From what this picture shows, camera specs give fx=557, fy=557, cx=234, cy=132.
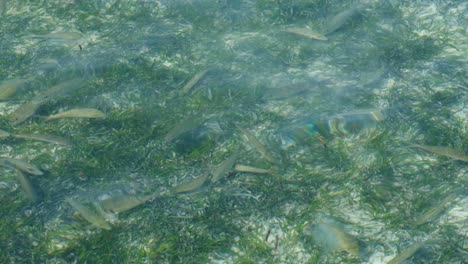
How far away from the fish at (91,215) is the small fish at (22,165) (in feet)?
1.43

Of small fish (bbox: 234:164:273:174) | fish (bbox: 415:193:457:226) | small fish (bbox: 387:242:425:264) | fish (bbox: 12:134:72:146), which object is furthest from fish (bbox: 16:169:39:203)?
fish (bbox: 415:193:457:226)

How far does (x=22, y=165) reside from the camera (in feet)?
14.5

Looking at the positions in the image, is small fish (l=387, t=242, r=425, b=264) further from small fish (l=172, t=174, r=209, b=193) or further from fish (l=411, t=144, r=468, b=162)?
small fish (l=172, t=174, r=209, b=193)

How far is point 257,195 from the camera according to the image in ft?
13.8

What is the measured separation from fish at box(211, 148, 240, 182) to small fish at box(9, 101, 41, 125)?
1.78 meters

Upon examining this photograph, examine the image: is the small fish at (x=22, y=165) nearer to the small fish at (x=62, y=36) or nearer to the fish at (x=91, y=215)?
the fish at (x=91, y=215)

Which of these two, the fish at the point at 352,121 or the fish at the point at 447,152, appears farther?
the fish at the point at 352,121

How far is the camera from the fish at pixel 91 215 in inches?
156


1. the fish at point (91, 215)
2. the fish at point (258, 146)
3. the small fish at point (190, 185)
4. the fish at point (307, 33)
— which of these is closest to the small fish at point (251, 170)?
the fish at point (258, 146)

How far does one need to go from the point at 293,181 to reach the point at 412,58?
2.14m

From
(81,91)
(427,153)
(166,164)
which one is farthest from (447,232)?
(81,91)

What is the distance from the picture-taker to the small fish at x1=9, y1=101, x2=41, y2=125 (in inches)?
192

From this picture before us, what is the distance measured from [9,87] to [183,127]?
1.79m

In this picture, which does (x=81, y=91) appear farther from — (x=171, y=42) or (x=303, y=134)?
(x=303, y=134)
